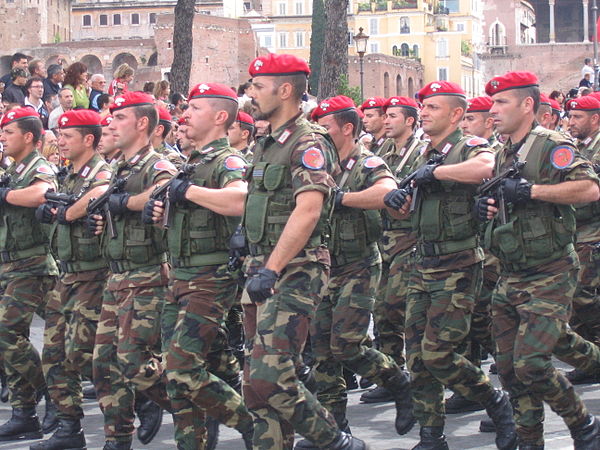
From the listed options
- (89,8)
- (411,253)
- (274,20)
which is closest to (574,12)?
(274,20)

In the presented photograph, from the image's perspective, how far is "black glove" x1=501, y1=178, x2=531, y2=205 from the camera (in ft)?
23.5

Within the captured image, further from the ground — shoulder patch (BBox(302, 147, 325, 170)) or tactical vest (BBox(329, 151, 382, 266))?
shoulder patch (BBox(302, 147, 325, 170))

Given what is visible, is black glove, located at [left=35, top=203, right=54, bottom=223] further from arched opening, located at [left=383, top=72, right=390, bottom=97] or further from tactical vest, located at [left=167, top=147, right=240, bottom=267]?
arched opening, located at [left=383, top=72, right=390, bottom=97]

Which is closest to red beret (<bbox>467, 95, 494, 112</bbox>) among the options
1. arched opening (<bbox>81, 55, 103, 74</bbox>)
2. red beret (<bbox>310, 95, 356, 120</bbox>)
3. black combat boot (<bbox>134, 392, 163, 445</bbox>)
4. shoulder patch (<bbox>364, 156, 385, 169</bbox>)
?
red beret (<bbox>310, 95, 356, 120</bbox>)

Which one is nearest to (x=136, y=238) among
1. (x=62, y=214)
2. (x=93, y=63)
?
(x=62, y=214)

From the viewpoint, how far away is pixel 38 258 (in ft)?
29.5

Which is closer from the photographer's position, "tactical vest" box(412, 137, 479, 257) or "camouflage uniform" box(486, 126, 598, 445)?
"camouflage uniform" box(486, 126, 598, 445)

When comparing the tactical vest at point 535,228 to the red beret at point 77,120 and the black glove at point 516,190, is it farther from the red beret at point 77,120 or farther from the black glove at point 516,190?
the red beret at point 77,120

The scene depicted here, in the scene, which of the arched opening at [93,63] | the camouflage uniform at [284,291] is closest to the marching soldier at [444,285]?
the camouflage uniform at [284,291]

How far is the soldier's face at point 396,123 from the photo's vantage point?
10078 millimetres

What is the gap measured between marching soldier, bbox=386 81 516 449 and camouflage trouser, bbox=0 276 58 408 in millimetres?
2512

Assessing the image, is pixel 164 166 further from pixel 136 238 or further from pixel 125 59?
pixel 125 59

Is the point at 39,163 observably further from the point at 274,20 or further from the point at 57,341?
the point at 274,20

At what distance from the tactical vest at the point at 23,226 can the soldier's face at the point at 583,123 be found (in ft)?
13.9
